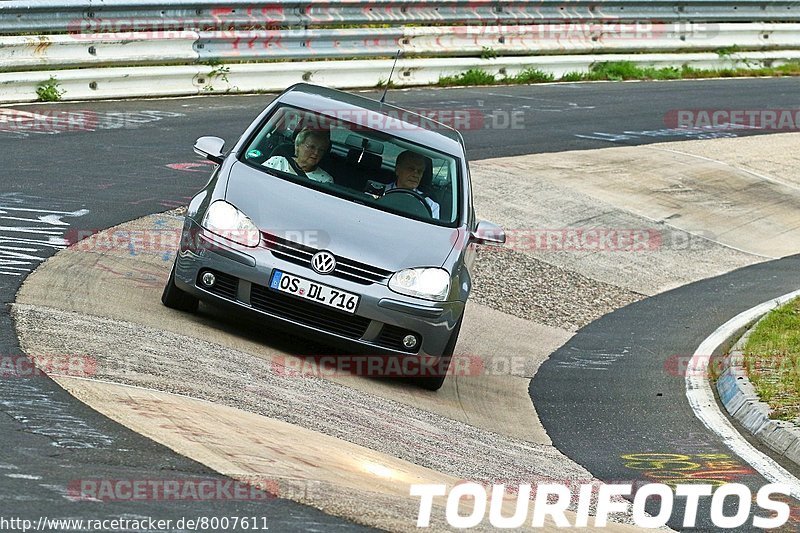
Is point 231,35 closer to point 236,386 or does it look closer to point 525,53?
point 525,53

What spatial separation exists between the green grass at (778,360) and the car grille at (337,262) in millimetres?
2693

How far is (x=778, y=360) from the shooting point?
10031mm

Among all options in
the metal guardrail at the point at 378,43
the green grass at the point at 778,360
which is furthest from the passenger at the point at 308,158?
the metal guardrail at the point at 378,43

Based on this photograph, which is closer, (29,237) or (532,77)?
(29,237)

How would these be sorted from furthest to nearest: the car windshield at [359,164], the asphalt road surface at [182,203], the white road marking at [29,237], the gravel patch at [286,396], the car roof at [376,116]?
the car roof at [376,116], the white road marking at [29,237], the car windshield at [359,164], the gravel patch at [286,396], the asphalt road surface at [182,203]

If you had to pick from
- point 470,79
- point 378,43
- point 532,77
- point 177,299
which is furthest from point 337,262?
point 532,77

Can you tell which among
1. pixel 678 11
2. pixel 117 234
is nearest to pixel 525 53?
pixel 678 11

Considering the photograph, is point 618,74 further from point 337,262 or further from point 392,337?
point 337,262

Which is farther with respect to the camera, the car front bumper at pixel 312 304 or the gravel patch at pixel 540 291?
the gravel patch at pixel 540 291

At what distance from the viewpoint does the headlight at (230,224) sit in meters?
8.32

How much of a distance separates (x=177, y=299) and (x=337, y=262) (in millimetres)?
1315

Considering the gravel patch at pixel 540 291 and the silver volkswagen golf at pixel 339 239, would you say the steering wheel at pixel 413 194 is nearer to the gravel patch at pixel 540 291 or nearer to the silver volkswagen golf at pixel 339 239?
the silver volkswagen golf at pixel 339 239

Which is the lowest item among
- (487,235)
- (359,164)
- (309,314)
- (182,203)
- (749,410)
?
(749,410)

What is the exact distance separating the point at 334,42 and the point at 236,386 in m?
12.8
